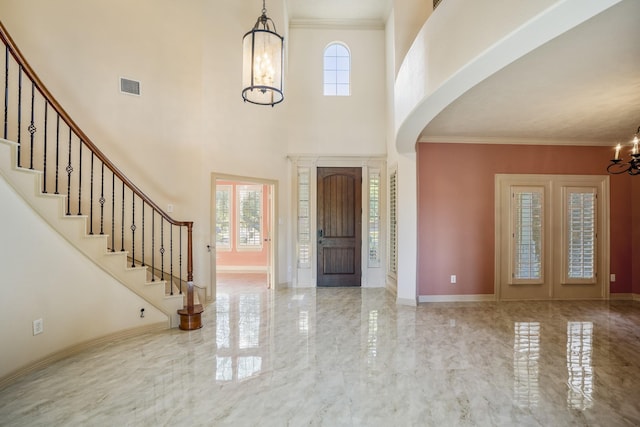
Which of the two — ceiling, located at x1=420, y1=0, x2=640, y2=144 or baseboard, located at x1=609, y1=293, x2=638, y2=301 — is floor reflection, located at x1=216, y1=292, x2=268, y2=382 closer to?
ceiling, located at x1=420, y1=0, x2=640, y2=144

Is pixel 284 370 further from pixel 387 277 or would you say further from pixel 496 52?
pixel 387 277

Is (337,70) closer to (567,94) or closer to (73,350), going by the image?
(567,94)

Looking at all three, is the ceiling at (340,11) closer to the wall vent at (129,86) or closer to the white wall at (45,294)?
the wall vent at (129,86)

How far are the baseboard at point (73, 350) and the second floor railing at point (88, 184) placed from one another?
0.47 m

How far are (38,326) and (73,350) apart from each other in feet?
1.67

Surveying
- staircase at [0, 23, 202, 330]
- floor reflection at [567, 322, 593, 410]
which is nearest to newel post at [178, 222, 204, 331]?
staircase at [0, 23, 202, 330]

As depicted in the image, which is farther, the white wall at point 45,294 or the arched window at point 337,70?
the arched window at point 337,70

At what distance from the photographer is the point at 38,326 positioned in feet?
9.85

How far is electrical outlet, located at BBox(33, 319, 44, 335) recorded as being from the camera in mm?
2965

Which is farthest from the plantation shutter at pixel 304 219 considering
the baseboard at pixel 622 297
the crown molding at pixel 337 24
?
the baseboard at pixel 622 297

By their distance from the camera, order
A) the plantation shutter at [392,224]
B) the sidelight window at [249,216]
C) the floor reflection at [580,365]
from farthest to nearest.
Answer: the sidelight window at [249,216], the plantation shutter at [392,224], the floor reflection at [580,365]

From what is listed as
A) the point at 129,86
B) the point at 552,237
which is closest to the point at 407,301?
the point at 552,237

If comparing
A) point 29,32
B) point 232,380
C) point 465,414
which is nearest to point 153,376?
point 232,380

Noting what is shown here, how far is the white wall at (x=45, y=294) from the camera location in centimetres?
274
